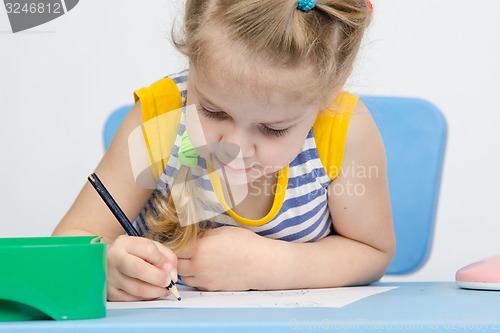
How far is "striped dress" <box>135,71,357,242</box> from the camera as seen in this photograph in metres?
0.97

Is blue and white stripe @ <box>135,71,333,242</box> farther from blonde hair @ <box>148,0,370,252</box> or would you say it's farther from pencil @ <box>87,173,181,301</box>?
pencil @ <box>87,173,181,301</box>

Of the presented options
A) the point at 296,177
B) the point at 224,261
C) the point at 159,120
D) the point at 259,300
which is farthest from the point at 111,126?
the point at 259,300

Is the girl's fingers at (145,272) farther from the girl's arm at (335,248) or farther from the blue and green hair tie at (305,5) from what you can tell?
the blue and green hair tie at (305,5)

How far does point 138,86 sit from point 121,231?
0.64 meters

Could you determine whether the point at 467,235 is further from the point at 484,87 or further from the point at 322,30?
the point at 322,30

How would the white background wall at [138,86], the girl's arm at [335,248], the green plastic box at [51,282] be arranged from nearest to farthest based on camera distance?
the green plastic box at [51,282]
the girl's arm at [335,248]
the white background wall at [138,86]

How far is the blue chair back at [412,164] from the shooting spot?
1137 millimetres

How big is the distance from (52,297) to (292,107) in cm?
36

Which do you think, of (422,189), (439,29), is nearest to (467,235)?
(439,29)

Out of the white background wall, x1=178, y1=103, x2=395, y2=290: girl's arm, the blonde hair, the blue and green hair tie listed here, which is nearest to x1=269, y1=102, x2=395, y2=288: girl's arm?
x1=178, y1=103, x2=395, y2=290: girl's arm

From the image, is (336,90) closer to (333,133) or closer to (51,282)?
(333,133)

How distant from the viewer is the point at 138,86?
1.57 metres

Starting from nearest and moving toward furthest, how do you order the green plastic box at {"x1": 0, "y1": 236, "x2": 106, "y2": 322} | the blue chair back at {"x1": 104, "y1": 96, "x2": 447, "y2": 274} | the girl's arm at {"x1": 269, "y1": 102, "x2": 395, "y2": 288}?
the green plastic box at {"x1": 0, "y1": 236, "x2": 106, "y2": 322}
the girl's arm at {"x1": 269, "y1": 102, "x2": 395, "y2": 288}
the blue chair back at {"x1": 104, "y1": 96, "x2": 447, "y2": 274}

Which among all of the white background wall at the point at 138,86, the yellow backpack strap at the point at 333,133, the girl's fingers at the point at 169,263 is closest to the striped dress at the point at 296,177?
the yellow backpack strap at the point at 333,133
